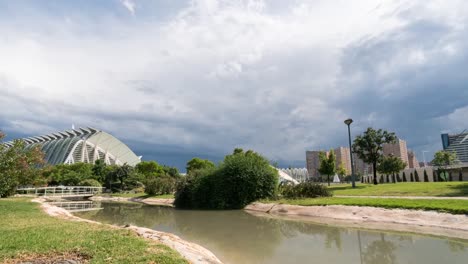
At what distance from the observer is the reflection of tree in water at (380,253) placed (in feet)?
28.1

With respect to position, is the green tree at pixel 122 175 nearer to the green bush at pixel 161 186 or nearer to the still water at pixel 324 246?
the green bush at pixel 161 186

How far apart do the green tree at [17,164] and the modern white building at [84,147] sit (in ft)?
278

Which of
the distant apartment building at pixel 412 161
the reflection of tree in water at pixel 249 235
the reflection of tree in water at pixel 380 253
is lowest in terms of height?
the reflection of tree in water at pixel 249 235

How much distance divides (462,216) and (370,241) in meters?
4.63

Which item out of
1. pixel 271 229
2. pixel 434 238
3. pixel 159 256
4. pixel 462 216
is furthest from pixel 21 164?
pixel 462 216

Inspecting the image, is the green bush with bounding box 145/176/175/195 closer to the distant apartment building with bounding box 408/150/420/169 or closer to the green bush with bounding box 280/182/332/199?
the green bush with bounding box 280/182/332/199

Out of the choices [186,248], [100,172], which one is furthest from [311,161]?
[186,248]

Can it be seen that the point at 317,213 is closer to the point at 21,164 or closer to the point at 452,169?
the point at 21,164

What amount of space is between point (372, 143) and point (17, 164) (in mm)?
38956

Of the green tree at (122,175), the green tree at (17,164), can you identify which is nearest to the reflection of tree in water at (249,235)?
the green tree at (17,164)

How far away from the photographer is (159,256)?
6336 mm

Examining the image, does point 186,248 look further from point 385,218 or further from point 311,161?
point 311,161

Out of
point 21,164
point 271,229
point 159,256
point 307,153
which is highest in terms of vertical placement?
point 307,153

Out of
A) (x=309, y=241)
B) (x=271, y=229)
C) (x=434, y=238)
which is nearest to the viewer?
(x=434, y=238)
